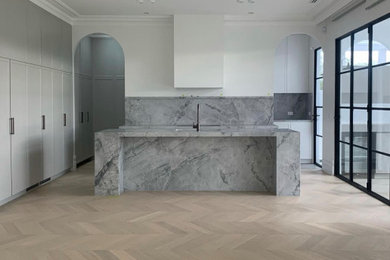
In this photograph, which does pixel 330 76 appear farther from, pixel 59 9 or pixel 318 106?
pixel 59 9

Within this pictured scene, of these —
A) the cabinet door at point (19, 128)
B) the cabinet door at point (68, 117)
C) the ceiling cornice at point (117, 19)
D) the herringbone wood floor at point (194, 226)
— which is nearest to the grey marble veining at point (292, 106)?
the ceiling cornice at point (117, 19)

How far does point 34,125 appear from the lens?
6.63 metres

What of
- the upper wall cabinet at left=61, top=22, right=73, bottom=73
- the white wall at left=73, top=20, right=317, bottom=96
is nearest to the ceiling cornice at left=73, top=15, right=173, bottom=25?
the white wall at left=73, top=20, right=317, bottom=96

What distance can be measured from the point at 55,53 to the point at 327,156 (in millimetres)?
5325

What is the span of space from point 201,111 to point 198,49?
1.23m

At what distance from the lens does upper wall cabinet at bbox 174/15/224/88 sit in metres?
8.16

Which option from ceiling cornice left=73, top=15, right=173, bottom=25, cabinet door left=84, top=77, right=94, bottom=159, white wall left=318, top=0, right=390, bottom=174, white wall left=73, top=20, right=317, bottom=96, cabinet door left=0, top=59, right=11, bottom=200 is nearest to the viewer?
cabinet door left=0, top=59, right=11, bottom=200

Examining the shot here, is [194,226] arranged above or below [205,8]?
below

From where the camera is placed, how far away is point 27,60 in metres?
6.32

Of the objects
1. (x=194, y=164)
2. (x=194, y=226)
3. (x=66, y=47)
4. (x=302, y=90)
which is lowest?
(x=194, y=226)

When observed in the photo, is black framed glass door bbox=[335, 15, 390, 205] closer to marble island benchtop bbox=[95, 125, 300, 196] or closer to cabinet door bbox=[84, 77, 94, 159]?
marble island benchtop bbox=[95, 125, 300, 196]

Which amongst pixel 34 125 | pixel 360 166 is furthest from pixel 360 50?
pixel 34 125

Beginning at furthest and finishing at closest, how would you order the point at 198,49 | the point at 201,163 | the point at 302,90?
the point at 302,90 → the point at 198,49 → the point at 201,163

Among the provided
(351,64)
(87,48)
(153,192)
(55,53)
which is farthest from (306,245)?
(87,48)
